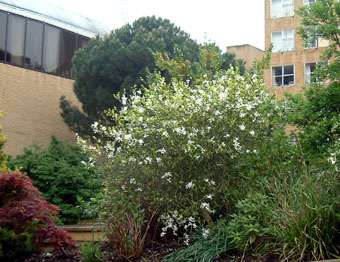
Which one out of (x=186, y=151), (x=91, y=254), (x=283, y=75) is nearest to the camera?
(x=91, y=254)

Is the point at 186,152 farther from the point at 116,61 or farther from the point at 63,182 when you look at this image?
the point at 116,61

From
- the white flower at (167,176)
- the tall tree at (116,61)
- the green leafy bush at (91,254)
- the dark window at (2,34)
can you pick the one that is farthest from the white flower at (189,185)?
the dark window at (2,34)

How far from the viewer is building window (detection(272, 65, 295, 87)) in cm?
4144

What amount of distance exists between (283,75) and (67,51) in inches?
726

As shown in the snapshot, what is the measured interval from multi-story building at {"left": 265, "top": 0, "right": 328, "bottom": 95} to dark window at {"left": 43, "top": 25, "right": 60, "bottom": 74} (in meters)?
16.9

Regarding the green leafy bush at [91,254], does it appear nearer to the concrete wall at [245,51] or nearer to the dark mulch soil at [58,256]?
the dark mulch soil at [58,256]

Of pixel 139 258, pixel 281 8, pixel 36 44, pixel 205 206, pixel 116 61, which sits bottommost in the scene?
pixel 139 258

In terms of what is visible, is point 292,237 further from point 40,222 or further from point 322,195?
point 40,222

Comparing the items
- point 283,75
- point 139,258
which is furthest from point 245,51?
point 139,258

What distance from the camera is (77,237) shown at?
10820 mm

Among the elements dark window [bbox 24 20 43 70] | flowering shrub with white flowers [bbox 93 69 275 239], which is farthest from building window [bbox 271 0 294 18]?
flowering shrub with white flowers [bbox 93 69 275 239]

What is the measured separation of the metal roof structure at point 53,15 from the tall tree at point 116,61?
2777 mm

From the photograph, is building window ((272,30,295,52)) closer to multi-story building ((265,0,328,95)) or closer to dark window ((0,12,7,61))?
multi-story building ((265,0,328,95))

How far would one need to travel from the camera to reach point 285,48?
42.2 metres
